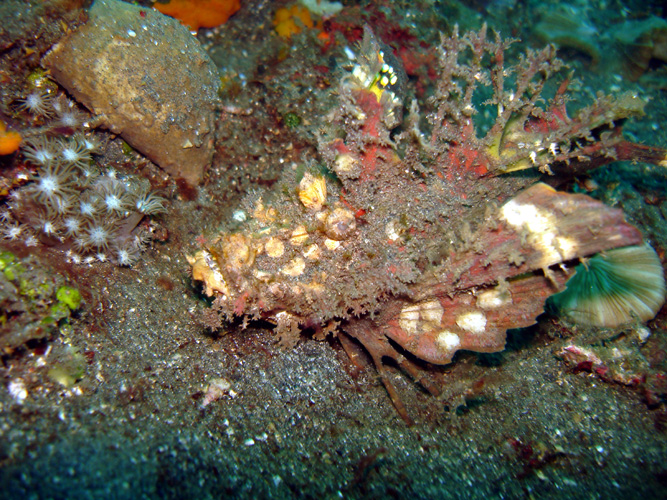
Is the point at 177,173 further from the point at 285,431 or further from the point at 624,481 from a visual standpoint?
the point at 624,481

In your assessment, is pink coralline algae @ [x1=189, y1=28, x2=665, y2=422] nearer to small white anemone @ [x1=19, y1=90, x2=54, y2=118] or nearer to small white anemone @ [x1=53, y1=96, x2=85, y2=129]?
small white anemone @ [x1=53, y1=96, x2=85, y2=129]

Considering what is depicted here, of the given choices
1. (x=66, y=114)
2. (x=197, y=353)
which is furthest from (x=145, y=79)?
(x=197, y=353)

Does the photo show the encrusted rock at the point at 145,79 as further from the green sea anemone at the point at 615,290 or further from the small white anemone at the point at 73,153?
the green sea anemone at the point at 615,290

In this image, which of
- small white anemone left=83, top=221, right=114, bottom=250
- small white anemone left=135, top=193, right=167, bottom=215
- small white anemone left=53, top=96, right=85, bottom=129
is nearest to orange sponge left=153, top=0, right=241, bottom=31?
small white anemone left=53, top=96, right=85, bottom=129

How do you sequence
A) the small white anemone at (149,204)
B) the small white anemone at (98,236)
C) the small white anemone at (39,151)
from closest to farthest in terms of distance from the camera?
the small white anemone at (39,151) → the small white anemone at (98,236) → the small white anemone at (149,204)

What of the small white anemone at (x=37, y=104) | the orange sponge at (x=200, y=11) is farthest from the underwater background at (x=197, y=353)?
the orange sponge at (x=200, y=11)

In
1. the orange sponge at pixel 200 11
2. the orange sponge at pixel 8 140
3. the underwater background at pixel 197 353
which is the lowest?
the underwater background at pixel 197 353

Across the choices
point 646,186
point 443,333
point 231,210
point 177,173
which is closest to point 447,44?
Result: point 443,333
